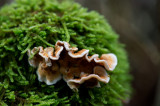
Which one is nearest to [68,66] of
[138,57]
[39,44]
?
[39,44]

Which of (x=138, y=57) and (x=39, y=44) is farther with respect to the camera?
(x=138, y=57)

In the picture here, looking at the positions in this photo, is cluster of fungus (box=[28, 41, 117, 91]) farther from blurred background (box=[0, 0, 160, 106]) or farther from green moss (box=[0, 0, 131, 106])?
blurred background (box=[0, 0, 160, 106])

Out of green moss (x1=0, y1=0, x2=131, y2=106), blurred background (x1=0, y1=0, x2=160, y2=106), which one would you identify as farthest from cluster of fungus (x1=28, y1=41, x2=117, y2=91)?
blurred background (x1=0, y1=0, x2=160, y2=106)

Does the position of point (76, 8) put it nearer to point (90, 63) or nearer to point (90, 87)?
point (90, 63)

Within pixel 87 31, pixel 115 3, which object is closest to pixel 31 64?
pixel 87 31

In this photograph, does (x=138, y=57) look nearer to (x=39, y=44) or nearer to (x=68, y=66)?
(x=68, y=66)

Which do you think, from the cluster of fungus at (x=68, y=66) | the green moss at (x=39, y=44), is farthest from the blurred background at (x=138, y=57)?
the cluster of fungus at (x=68, y=66)

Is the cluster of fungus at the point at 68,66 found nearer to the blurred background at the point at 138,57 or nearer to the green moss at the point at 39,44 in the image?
the green moss at the point at 39,44
